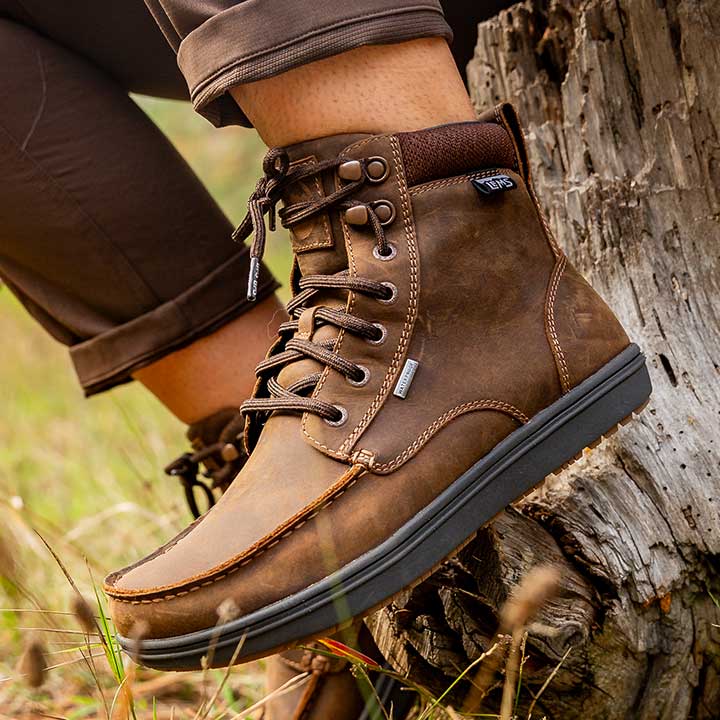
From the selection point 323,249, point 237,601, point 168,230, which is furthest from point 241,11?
point 237,601

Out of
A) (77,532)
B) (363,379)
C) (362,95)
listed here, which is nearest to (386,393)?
(363,379)

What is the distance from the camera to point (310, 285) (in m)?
1.31

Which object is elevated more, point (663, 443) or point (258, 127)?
point (258, 127)

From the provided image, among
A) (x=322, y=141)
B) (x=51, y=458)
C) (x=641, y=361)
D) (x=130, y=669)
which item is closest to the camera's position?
(x=130, y=669)

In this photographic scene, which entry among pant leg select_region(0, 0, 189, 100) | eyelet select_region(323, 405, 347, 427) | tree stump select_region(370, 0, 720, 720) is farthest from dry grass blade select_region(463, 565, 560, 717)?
pant leg select_region(0, 0, 189, 100)

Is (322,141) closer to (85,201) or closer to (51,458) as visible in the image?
(85,201)

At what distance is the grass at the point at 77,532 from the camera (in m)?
1.35

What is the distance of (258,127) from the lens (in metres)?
1.27

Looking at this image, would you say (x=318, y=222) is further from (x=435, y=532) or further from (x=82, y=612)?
(x=82, y=612)

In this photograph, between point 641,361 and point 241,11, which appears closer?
point 241,11

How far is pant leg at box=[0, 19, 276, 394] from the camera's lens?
154 centimetres

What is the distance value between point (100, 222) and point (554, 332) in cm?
76

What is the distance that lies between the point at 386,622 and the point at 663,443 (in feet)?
1.63

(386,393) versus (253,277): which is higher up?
(253,277)
